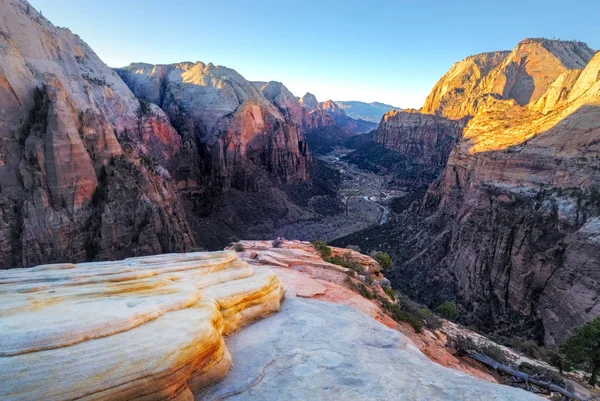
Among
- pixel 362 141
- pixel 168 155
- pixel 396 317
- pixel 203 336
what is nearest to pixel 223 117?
pixel 168 155

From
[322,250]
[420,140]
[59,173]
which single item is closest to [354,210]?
[322,250]

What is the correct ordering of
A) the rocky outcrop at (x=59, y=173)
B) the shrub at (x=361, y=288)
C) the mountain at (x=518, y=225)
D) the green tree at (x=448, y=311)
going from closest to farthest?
1. the shrub at (x=361, y=288)
2. the mountain at (x=518, y=225)
3. the green tree at (x=448, y=311)
4. the rocky outcrop at (x=59, y=173)

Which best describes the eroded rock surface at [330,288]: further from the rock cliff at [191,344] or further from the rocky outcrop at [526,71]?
the rocky outcrop at [526,71]

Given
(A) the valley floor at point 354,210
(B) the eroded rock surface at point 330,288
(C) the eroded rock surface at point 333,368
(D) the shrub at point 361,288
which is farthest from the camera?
(A) the valley floor at point 354,210

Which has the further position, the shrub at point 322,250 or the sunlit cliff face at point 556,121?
the sunlit cliff face at point 556,121

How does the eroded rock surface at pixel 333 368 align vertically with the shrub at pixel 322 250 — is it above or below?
above

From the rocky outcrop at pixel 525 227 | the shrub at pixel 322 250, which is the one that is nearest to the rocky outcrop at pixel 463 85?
the rocky outcrop at pixel 525 227

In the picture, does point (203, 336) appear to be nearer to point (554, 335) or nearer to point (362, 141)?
point (554, 335)
